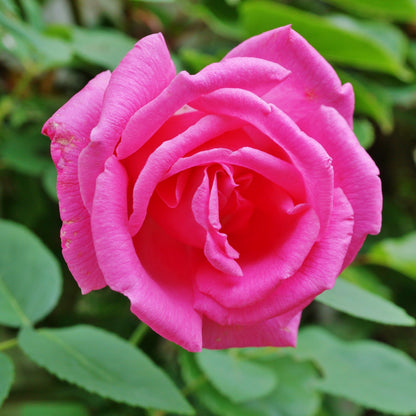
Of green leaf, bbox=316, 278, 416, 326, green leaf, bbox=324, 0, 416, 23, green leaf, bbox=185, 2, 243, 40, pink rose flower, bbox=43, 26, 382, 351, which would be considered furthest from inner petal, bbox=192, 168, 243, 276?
green leaf, bbox=324, 0, 416, 23

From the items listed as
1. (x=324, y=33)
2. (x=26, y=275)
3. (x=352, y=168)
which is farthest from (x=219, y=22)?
(x=352, y=168)

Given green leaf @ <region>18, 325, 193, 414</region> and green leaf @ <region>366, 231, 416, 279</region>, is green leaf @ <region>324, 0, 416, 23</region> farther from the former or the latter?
green leaf @ <region>18, 325, 193, 414</region>

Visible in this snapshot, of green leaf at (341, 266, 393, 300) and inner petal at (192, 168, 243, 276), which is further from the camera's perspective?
green leaf at (341, 266, 393, 300)

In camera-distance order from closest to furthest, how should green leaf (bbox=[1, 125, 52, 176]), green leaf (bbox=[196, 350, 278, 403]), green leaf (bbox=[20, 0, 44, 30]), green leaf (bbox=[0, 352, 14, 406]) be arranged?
1. green leaf (bbox=[0, 352, 14, 406])
2. green leaf (bbox=[196, 350, 278, 403])
3. green leaf (bbox=[20, 0, 44, 30])
4. green leaf (bbox=[1, 125, 52, 176])

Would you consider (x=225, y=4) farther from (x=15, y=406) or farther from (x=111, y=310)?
(x=15, y=406)

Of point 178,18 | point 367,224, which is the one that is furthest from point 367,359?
point 178,18

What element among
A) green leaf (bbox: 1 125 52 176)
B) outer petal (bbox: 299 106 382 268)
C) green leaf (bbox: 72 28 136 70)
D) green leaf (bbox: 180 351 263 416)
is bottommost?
green leaf (bbox: 180 351 263 416)
